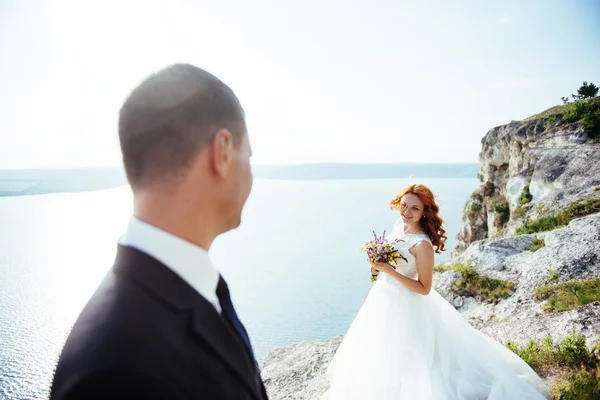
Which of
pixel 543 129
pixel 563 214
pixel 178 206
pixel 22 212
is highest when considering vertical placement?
pixel 543 129

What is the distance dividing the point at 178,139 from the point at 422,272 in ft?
16.5

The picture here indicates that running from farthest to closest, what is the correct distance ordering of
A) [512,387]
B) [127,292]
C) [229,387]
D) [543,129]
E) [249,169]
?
1. [543,129]
2. [512,387]
3. [249,169]
4. [229,387]
5. [127,292]

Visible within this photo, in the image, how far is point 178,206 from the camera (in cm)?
152

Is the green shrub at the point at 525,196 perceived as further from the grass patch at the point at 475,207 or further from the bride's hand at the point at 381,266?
the bride's hand at the point at 381,266

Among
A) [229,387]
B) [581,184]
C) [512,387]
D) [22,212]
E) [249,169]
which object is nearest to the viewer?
[229,387]

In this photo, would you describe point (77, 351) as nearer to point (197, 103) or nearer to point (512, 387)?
point (197, 103)

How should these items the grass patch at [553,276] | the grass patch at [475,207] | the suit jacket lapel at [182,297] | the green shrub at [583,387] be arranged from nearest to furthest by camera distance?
the suit jacket lapel at [182,297] → the green shrub at [583,387] → the grass patch at [553,276] → the grass patch at [475,207]

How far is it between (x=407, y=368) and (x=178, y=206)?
16.8ft

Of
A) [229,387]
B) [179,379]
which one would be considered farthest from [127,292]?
[229,387]

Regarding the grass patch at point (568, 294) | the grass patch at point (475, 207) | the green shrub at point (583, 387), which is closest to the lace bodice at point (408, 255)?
the green shrub at point (583, 387)

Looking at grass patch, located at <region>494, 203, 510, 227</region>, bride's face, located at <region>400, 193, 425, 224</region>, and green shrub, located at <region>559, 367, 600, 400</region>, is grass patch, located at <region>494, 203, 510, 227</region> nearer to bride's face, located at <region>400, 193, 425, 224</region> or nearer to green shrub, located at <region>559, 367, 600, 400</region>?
green shrub, located at <region>559, 367, 600, 400</region>

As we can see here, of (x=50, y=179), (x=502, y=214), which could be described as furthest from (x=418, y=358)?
(x=50, y=179)

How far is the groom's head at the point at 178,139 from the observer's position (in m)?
1.52

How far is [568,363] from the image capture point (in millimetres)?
5766
